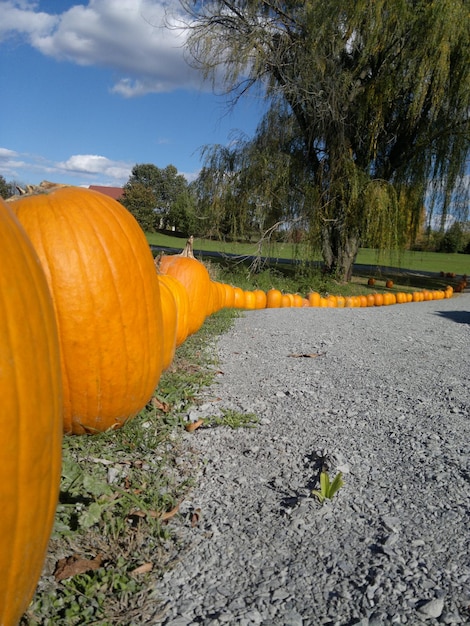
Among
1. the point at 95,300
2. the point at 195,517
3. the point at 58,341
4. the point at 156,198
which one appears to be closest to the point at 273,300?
the point at 95,300

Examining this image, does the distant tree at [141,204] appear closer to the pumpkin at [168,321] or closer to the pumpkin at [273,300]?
the pumpkin at [273,300]

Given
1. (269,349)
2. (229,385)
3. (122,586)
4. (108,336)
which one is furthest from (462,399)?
(122,586)

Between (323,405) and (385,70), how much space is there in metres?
10.7

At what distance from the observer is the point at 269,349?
4.59m

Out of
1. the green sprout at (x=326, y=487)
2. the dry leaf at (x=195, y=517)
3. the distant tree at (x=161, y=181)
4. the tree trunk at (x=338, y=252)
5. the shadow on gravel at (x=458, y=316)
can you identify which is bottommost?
the dry leaf at (x=195, y=517)

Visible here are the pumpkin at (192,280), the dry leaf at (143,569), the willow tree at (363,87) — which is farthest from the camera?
the willow tree at (363,87)

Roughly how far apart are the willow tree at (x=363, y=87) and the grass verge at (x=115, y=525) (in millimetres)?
9634

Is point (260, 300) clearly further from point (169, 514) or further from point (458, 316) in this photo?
point (169, 514)

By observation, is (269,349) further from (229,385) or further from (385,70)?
(385,70)

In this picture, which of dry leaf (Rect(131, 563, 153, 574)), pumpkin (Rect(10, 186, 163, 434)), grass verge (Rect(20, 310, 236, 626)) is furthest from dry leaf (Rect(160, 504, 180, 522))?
pumpkin (Rect(10, 186, 163, 434))

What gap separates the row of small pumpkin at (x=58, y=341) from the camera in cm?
100

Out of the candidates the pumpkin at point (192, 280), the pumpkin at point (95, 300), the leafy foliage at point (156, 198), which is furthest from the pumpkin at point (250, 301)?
the leafy foliage at point (156, 198)

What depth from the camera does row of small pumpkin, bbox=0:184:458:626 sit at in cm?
100

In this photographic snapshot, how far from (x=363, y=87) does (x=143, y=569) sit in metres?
12.1
